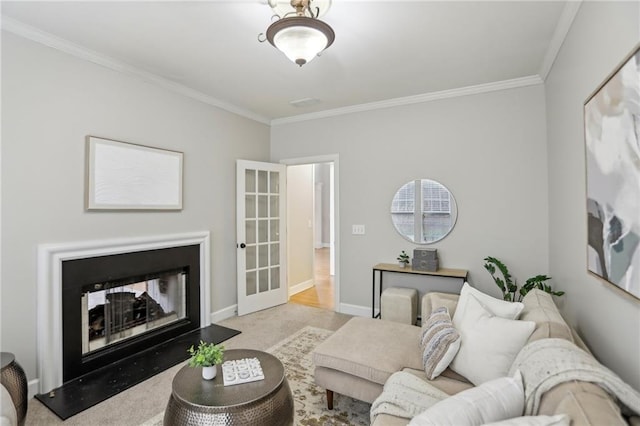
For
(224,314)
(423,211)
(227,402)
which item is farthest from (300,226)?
(227,402)

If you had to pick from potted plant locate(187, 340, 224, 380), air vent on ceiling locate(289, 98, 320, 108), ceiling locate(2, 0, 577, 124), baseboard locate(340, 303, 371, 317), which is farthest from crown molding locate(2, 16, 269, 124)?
baseboard locate(340, 303, 371, 317)

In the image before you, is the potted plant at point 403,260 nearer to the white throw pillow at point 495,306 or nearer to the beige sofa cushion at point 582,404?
the white throw pillow at point 495,306

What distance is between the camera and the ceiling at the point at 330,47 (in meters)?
2.17

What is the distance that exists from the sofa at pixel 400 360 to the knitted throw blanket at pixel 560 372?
0.02 m

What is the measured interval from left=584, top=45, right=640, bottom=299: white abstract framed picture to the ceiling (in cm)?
100

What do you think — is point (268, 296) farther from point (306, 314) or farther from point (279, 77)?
point (279, 77)

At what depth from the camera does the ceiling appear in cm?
217

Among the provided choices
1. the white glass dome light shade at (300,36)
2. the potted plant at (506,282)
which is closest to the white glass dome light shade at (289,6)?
the white glass dome light shade at (300,36)

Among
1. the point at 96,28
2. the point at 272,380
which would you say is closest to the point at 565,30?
the point at 272,380

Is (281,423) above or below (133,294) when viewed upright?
below

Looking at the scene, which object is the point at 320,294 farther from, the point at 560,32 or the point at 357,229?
the point at 560,32

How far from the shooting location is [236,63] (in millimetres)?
2953

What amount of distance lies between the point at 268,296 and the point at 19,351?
103 inches

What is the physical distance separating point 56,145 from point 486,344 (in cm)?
326
